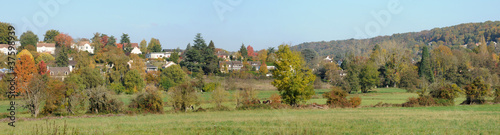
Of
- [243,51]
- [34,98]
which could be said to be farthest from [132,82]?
[243,51]

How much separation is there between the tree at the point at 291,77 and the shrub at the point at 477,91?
16.5m

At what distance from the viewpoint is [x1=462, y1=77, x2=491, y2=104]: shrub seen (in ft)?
132

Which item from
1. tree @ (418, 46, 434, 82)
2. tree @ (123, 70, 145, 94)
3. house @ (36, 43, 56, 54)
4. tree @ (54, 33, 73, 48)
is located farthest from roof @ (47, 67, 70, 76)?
tree @ (418, 46, 434, 82)

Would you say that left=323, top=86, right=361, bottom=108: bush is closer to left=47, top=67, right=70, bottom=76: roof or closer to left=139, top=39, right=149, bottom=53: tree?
left=47, top=67, right=70, bottom=76: roof

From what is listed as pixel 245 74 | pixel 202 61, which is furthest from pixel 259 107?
pixel 202 61

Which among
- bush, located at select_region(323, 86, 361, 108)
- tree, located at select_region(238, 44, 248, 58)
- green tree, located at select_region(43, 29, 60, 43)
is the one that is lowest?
bush, located at select_region(323, 86, 361, 108)

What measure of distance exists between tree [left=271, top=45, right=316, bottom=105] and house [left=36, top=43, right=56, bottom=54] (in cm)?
9905

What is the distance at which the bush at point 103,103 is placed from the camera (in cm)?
3469

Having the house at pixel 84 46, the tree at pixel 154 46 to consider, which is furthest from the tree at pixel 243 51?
the house at pixel 84 46

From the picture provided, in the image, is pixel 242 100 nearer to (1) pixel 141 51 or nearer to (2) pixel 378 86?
(2) pixel 378 86

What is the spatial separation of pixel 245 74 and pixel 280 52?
167ft

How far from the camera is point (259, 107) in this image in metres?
37.6

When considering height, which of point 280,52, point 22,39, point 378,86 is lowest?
point 378,86

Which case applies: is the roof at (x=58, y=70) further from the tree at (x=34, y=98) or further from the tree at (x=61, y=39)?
the tree at (x=34, y=98)
